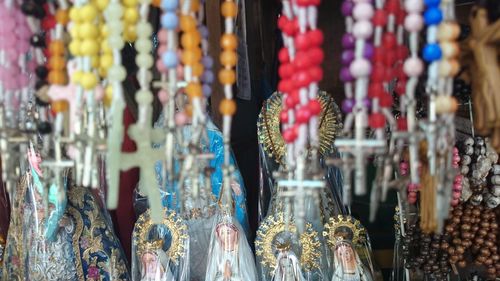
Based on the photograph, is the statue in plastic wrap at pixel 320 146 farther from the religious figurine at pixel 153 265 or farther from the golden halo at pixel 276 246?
the religious figurine at pixel 153 265

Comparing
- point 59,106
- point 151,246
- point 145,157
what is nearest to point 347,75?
point 145,157

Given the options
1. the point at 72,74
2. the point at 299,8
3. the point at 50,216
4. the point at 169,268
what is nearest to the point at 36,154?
the point at 50,216

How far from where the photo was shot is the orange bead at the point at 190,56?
1.11 meters

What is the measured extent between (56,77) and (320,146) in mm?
832

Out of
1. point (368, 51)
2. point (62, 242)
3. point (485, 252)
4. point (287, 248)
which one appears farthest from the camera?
point (62, 242)

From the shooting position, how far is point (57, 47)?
1.14m

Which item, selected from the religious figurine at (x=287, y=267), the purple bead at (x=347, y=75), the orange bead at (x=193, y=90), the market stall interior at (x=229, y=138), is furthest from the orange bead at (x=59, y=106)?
the religious figurine at (x=287, y=267)

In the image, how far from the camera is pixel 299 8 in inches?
41.5

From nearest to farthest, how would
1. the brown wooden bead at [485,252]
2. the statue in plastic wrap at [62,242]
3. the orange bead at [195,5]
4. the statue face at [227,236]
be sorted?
the orange bead at [195,5] < the brown wooden bead at [485,252] < the statue face at [227,236] < the statue in plastic wrap at [62,242]

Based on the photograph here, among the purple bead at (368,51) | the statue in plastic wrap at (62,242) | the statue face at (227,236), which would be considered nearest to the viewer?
the purple bead at (368,51)

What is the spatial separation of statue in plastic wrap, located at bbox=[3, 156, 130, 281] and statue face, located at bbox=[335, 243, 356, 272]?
70 cm

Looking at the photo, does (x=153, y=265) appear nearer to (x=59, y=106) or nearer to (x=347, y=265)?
(x=347, y=265)

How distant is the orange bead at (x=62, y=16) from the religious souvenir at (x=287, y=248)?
2.75 ft

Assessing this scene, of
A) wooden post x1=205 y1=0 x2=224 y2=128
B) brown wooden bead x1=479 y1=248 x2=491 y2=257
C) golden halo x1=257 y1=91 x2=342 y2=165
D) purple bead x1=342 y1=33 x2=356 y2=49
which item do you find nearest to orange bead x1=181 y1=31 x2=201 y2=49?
purple bead x1=342 y1=33 x2=356 y2=49
